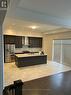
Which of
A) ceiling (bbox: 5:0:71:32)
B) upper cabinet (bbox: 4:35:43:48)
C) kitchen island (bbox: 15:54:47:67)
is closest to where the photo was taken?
ceiling (bbox: 5:0:71:32)

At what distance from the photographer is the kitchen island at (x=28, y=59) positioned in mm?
6691

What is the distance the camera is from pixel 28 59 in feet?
23.1

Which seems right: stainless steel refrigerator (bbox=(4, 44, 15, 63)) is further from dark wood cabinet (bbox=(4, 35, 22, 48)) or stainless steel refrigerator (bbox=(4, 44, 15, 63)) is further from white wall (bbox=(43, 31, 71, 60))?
white wall (bbox=(43, 31, 71, 60))

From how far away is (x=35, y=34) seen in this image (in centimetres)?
941

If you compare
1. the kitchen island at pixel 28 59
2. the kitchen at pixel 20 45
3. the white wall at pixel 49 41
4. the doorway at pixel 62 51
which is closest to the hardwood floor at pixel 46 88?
the kitchen island at pixel 28 59

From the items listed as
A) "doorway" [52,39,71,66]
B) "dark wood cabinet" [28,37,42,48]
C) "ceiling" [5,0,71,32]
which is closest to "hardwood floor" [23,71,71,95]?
"ceiling" [5,0,71,32]

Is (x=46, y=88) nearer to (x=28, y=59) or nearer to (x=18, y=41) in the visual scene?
(x=28, y=59)

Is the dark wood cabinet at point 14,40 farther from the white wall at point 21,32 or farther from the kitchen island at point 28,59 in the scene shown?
the kitchen island at point 28,59

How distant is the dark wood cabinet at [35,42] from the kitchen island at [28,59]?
2.16m

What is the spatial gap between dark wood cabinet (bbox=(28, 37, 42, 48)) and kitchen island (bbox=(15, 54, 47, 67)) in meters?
2.16

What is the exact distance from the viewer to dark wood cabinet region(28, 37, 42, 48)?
9.36 m

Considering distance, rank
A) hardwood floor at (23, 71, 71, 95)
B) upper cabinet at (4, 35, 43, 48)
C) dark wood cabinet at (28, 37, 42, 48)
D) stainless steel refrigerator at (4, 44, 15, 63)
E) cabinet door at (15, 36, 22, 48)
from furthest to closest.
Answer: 1. dark wood cabinet at (28, 37, 42, 48)
2. cabinet door at (15, 36, 22, 48)
3. upper cabinet at (4, 35, 43, 48)
4. stainless steel refrigerator at (4, 44, 15, 63)
5. hardwood floor at (23, 71, 71, 95)

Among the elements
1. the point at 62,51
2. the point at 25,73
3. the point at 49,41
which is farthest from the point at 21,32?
the point at 25,73

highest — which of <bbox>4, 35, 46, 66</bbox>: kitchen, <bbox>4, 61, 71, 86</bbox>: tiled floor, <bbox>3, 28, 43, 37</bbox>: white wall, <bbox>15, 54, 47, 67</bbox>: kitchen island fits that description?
<bbox>3, 28, 43, 37</bbox>: white wall
